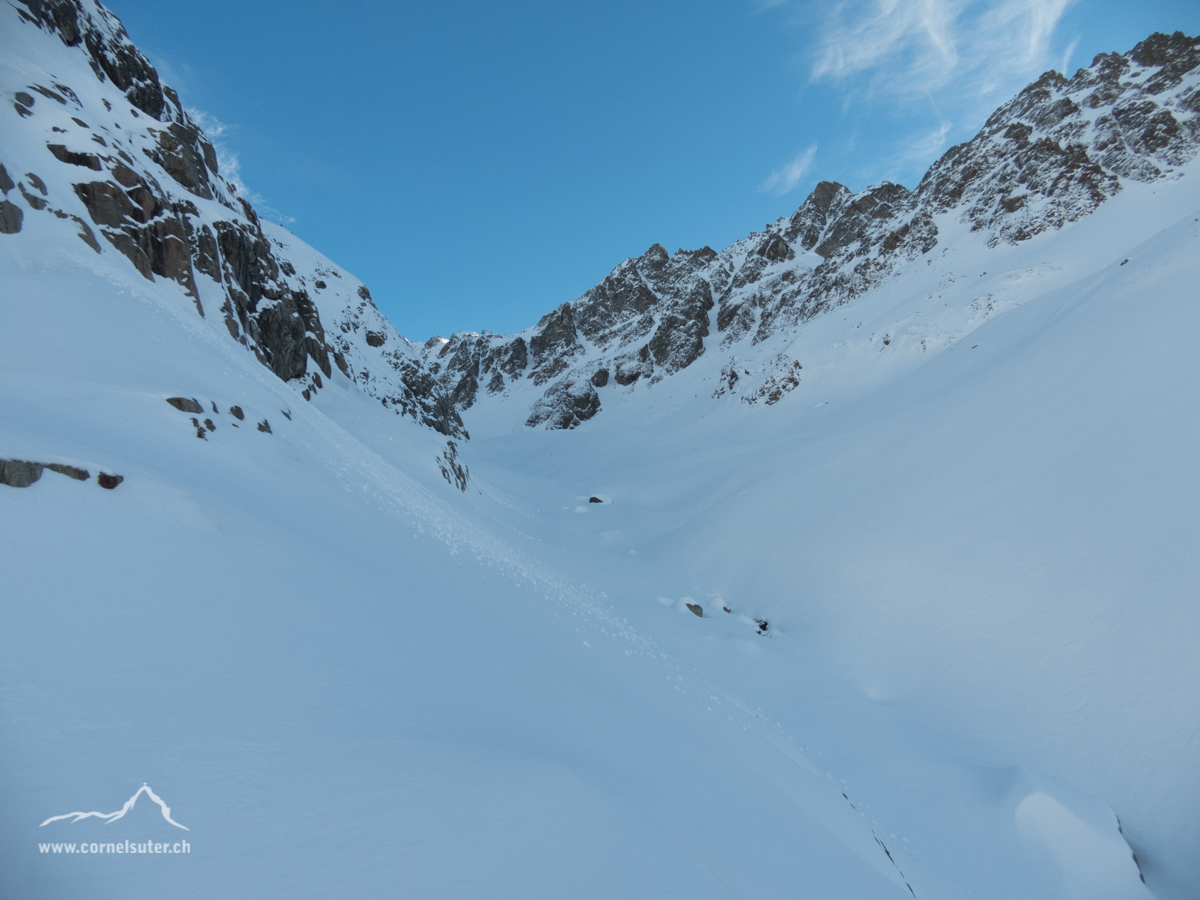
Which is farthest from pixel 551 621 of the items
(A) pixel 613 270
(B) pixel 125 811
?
(A) pixel 613 270

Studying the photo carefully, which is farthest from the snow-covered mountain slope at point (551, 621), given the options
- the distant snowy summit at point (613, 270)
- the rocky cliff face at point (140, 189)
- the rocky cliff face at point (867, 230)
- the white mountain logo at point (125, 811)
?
the rocky cliff face at point (867, 230)

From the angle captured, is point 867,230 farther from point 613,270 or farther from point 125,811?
point 125,811

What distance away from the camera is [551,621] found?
371 inches

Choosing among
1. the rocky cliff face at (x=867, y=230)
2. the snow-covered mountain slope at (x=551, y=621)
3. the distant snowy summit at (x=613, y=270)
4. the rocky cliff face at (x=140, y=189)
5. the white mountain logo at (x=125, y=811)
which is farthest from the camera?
the rocky cliff face at (x=867, y=230)

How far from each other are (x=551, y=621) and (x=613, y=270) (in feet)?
353

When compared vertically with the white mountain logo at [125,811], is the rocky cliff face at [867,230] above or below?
above

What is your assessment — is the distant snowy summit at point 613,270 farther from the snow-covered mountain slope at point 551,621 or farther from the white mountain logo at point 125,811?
the white mountain logo at point 125,811

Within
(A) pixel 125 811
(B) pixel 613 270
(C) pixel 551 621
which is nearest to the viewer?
(A) pixel 125 811

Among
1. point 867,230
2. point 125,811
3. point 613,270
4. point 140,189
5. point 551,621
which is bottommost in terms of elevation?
point 551,621

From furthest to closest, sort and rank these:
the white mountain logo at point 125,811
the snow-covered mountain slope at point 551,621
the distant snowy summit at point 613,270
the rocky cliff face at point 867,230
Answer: the rocky cliff face at point 867,230 → the distant snowy summit at point 613,270 → the snow-covered mountain slope at point 551,621 → the white mountain logo at point 125,811

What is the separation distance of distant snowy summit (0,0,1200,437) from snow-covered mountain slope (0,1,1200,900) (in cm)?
37

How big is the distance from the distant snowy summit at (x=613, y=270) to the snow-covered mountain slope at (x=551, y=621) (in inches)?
14.4

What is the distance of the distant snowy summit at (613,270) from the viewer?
16953mm

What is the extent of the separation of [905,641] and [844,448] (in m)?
9.85
